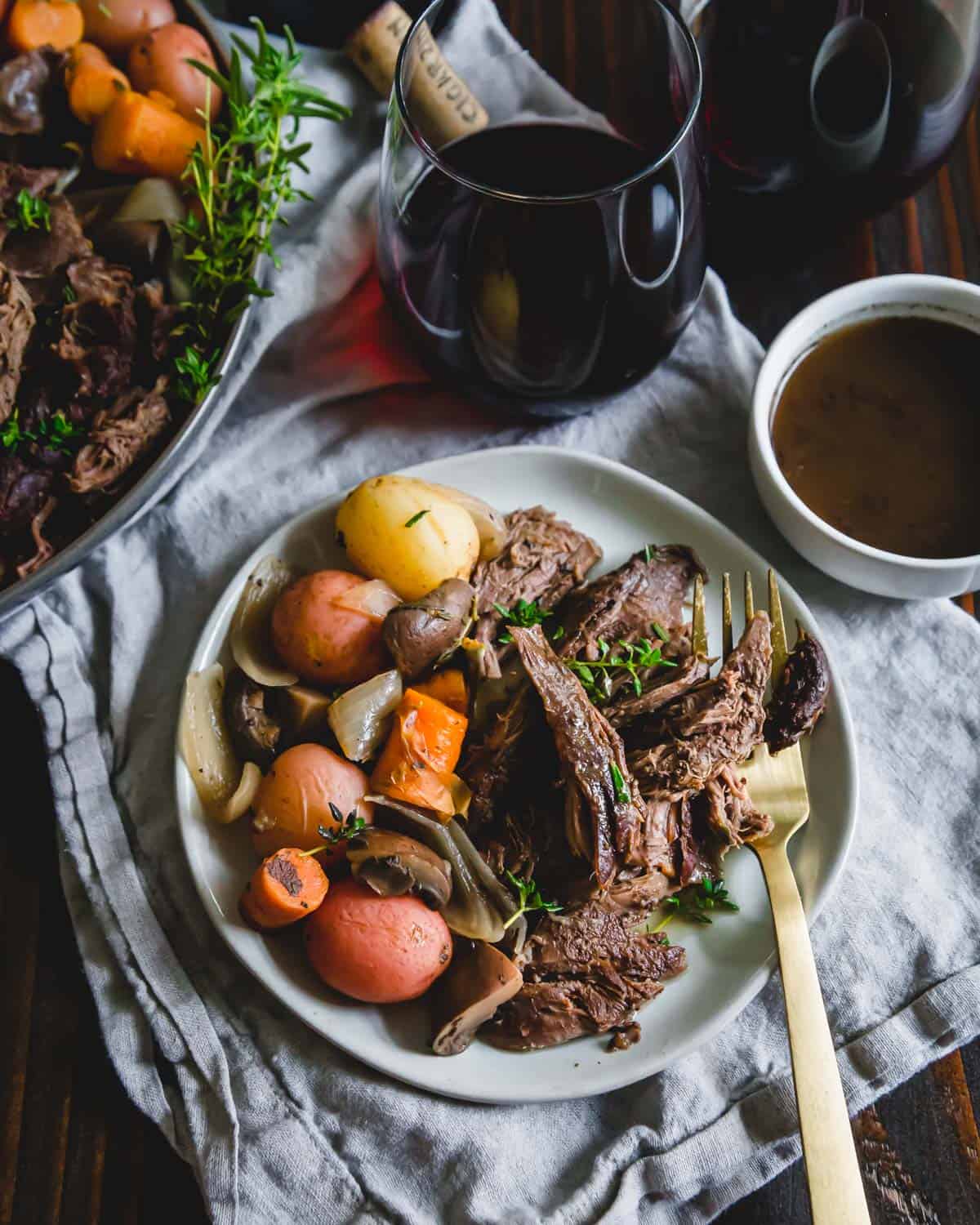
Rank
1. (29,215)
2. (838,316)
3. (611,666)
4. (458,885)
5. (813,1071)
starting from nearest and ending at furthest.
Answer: (813,1071), (458,885), (611,666), (29,215), (838,316)

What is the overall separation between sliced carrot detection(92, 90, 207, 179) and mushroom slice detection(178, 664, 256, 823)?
0.76 metres

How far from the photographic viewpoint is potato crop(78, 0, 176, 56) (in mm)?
1854

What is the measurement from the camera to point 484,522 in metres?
1.67

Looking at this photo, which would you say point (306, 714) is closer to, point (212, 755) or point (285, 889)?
point (212, 755)

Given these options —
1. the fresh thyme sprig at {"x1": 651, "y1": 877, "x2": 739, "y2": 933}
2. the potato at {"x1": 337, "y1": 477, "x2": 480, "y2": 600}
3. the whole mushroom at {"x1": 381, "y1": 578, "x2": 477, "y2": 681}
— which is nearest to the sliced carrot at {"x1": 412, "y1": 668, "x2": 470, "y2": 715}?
the whole mushroom at {"x1": 381, "y1": 578, "x2": 477, "y2": 681}

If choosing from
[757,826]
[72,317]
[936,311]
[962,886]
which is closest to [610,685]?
[757,826]

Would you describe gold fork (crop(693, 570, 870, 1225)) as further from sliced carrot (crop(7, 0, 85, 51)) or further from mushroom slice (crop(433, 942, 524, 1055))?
sliced carrot (crop(7, 0, 85, 51))

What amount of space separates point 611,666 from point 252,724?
457 millimetres

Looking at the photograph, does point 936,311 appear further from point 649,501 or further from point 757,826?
point 757,826

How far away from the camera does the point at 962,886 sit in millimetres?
1620

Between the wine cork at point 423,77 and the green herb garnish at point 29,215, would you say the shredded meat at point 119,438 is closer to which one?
the green herb garnish at point 29,215

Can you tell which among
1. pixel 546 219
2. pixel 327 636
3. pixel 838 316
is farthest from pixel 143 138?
pixel 838 316

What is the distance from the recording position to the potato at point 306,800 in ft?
A: 4.84

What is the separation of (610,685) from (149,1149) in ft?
2.70
